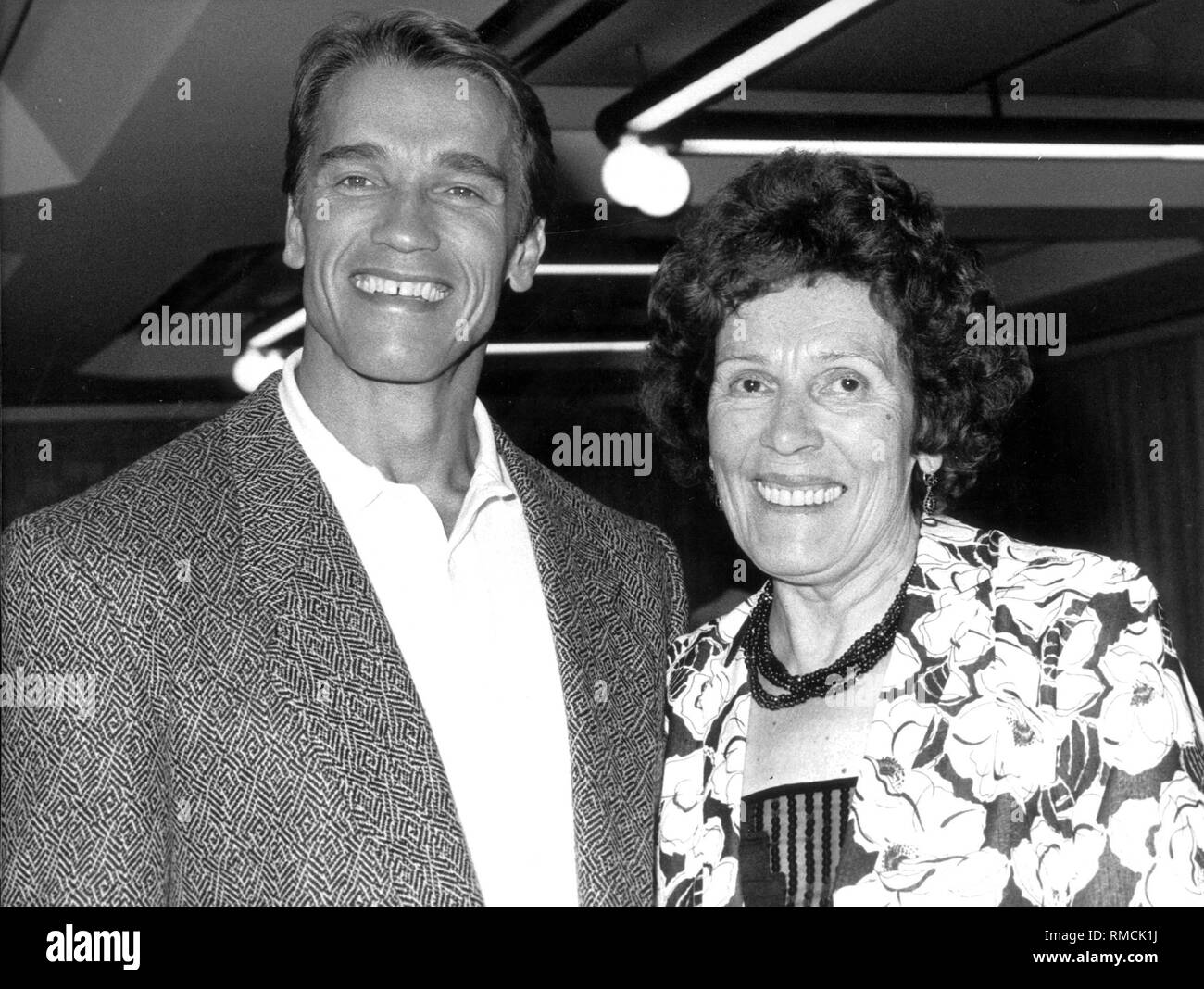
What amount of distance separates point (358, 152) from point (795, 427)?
598 millimetres

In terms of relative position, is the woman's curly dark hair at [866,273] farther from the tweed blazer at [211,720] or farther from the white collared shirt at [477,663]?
the tweed blazer at [211,720]

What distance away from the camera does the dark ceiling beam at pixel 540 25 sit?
180 cm

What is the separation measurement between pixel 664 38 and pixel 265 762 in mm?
1235

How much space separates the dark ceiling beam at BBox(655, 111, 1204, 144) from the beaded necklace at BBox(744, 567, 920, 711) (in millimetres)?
879

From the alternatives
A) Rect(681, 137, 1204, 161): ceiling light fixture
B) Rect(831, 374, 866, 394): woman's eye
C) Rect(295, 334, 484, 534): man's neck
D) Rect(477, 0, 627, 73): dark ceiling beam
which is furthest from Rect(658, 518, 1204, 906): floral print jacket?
Rect(477, 0, 627, 73): dark ceiling beam

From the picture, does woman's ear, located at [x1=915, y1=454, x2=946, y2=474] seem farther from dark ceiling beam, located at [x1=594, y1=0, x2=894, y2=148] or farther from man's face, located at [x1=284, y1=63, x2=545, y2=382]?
dark ceiling beam, located at [x1=594, y1=0, x2=894, y2=148]

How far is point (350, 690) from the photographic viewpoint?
127 centimetres

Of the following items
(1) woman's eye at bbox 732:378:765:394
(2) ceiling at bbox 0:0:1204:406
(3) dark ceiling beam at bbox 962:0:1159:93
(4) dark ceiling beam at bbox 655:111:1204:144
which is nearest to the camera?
(1) woman's eye at bbox 732:378:765:394

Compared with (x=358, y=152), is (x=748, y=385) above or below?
below

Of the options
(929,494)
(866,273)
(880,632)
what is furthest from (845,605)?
(866,273)

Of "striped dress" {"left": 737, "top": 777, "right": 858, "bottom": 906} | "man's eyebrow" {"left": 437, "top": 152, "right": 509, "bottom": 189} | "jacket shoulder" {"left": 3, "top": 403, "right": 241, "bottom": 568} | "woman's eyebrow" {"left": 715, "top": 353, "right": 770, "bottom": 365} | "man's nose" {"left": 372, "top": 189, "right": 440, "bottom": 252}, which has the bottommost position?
"striped dress" {"left": 737, "top": 777, "right": 858, "bottom": 906}

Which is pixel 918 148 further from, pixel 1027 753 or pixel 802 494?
pixel 1027 753

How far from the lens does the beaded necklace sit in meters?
1.42

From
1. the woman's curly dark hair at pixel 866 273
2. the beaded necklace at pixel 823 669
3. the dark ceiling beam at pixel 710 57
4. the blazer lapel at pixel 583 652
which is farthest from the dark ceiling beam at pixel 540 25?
the beaded necklace at pixel 823 669
